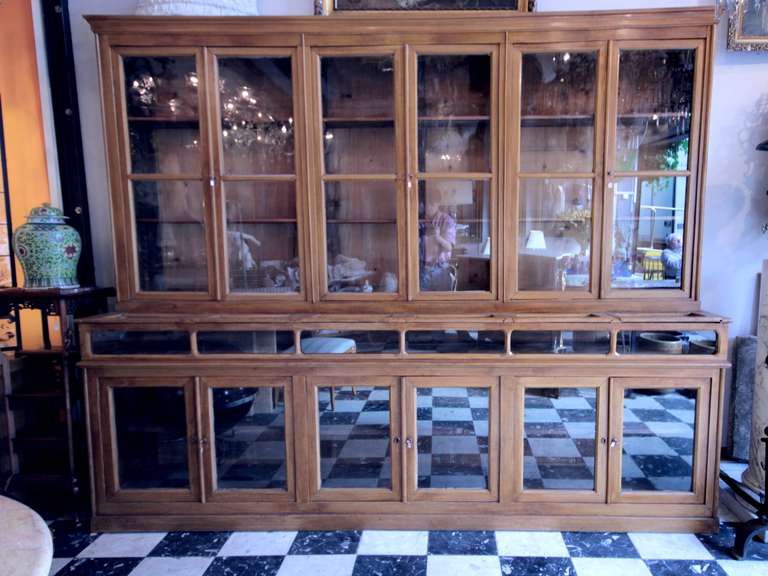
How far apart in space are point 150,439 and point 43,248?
1.01 metres

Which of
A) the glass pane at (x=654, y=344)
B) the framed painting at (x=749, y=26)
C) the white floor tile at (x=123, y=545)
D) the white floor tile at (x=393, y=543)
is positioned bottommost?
the white floor tile at (x=123, y=545)

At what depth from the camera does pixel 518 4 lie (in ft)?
7.46

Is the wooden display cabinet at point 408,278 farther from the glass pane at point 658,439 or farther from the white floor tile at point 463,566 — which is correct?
the white floor tile at point 463,566

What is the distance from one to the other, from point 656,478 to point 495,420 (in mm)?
771

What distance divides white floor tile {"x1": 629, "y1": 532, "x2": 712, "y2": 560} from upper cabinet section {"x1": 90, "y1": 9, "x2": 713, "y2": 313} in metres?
0.99

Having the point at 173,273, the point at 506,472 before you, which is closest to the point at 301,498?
the point at 506,472

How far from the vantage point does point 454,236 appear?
7.30ft

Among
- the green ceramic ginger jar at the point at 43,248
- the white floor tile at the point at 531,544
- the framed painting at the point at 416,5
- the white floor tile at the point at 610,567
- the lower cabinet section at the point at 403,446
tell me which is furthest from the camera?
the framed painting at the point at 416,5

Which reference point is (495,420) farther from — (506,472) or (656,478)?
(656,478)

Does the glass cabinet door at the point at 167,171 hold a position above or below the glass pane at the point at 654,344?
above

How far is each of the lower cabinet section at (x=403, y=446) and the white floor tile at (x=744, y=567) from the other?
0.59 feet

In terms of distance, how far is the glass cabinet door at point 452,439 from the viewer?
2047mm

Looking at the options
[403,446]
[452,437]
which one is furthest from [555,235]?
[403,446]

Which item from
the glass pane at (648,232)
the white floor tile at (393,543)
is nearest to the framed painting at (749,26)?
the glass pane at (648,232)
